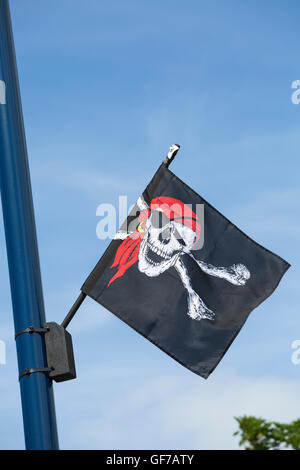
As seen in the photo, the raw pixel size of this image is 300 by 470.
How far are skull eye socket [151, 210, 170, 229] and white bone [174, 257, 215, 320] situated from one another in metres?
0.67

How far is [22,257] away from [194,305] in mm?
2055

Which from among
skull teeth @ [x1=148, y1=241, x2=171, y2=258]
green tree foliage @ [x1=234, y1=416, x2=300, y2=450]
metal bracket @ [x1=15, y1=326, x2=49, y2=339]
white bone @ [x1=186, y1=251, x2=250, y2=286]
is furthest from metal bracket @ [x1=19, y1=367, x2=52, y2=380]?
green tree foliage @ [x1=234, y1=416, x2=300, y2=450]

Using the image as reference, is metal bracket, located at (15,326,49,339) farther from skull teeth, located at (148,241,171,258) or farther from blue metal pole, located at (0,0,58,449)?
skull teeth, located at (148,241,171,258)

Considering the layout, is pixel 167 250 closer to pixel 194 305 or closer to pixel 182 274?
pixel 182 274

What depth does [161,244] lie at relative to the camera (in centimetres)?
719

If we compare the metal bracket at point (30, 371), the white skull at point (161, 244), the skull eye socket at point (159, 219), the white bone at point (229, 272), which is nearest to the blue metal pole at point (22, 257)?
the metal bracket at point (30, 371)

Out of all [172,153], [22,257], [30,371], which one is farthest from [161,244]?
[30,371]

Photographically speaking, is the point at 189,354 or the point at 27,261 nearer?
the point at 27,261

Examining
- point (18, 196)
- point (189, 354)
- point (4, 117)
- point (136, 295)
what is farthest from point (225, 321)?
point (4, 117)

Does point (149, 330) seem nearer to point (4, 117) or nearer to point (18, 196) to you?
point (18, 196)

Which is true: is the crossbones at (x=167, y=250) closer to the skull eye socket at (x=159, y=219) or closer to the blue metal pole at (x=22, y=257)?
the skull eye socket at (x=159, y=219)
